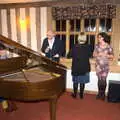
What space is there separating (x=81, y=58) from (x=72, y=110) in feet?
3.48

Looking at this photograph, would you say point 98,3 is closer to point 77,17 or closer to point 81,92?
point 77,17

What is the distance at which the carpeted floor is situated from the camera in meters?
4.36

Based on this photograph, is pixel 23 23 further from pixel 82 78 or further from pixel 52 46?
pixel 82 78

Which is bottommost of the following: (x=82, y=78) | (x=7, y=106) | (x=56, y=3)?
(x=7, y=106)

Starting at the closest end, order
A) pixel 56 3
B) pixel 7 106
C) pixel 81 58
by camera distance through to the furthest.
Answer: pixel 7 106 < pixel 81 58 < pixel 56 3

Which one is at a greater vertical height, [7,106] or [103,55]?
[103,55]

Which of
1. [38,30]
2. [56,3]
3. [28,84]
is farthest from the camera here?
[38,30]

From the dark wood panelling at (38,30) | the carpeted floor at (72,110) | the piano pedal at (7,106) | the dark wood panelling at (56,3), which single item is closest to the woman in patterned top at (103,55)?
the carpeted floor at (72,110)

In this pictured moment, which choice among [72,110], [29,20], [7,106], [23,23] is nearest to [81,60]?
[72,110]

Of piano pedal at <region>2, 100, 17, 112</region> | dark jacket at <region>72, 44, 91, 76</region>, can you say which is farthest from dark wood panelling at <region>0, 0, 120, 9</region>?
piano pedal at <region>2, 100, 17, 112</region>

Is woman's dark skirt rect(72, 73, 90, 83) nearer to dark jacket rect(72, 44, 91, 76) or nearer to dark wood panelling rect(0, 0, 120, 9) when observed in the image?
dark jacket rect(72, 44, 91, 76)

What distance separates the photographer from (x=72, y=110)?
468 cm

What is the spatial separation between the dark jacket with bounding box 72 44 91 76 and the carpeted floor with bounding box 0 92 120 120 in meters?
0.65

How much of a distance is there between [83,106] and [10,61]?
174cm
